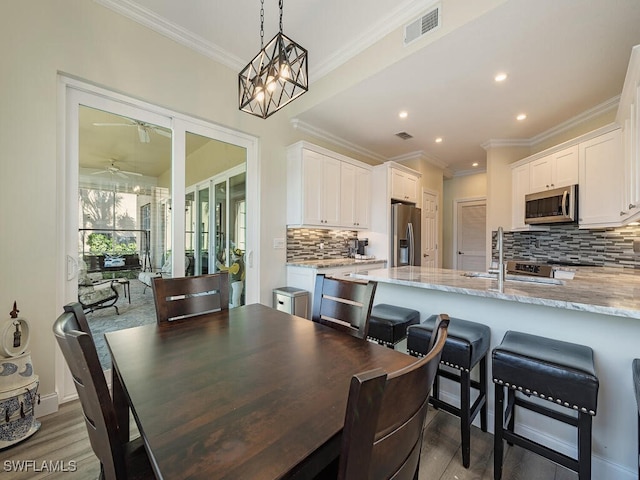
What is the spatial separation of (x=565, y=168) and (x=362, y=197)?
264 centimetres

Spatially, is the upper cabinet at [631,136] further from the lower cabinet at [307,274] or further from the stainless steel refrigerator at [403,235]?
the lower cabinet at [307,274]

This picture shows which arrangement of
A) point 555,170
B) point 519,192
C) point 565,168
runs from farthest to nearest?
1. point 519,192
2. point 555,170
3. point 565,168

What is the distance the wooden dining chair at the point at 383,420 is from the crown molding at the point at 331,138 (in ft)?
12.2

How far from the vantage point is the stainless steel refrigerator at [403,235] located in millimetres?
4418

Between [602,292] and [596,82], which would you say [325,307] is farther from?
[596,82]

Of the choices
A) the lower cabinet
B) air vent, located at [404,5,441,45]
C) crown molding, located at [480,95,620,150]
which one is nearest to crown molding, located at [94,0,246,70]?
air vent, located at [404,5,441,45]

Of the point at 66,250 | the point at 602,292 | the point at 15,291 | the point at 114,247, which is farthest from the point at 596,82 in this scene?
the point at 15,291

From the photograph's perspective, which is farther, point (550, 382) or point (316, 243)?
point (316, 243)

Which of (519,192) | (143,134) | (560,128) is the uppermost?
(560,128)

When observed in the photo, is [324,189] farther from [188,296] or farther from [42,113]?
[42,113]

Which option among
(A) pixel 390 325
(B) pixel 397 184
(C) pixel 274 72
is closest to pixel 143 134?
(C) pixel 274 72

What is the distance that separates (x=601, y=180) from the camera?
3.01 meters

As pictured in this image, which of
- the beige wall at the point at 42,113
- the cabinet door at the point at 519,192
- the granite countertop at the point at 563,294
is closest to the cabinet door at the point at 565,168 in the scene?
the cabinet door at the point at 519,192

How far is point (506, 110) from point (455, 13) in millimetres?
1837
